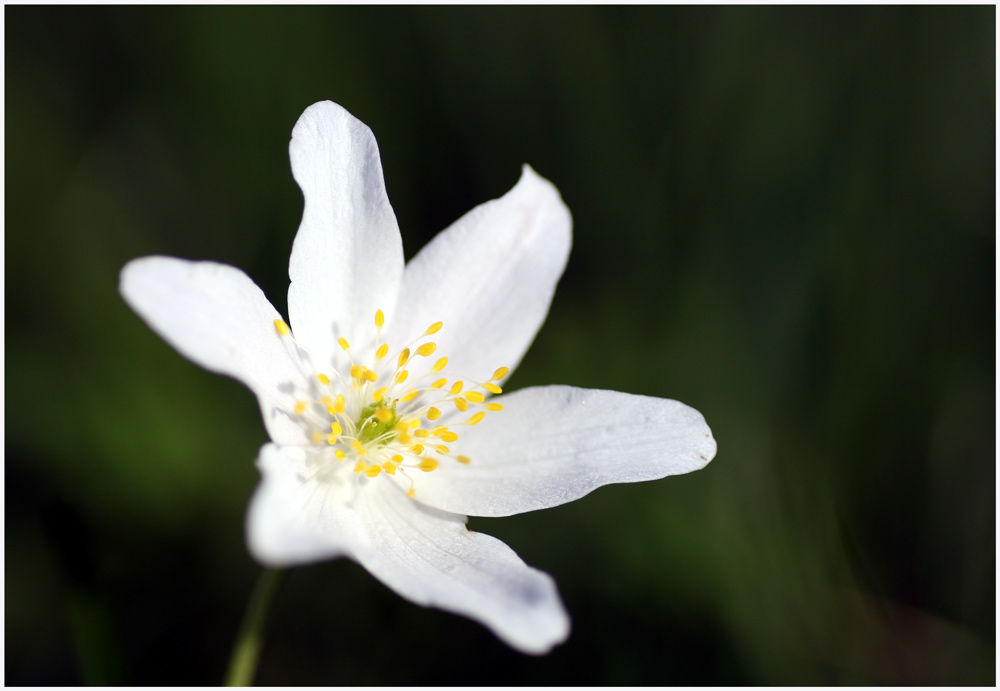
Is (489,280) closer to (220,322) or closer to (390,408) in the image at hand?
(390,408)

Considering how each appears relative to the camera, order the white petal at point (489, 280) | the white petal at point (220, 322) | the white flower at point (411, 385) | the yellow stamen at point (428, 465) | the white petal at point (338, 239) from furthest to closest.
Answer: the white petal at point (489, 280), the yellow stamen at point (428, 465), the white petal at point (338, 239), the white flower at point (411, 385), the white petal at point (220, 322)

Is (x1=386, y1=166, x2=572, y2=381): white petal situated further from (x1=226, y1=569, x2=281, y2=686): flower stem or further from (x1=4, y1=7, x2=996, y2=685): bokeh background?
(x1=4, y1=7, x2=996, y2=685): bokeh background

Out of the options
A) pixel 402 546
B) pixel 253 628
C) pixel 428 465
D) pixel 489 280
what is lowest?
pixel 253 628

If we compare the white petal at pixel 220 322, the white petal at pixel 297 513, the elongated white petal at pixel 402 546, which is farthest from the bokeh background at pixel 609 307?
the white petal at pixel 220 322

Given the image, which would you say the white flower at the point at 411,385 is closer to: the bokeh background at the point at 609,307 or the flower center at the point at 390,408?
the flower center at the point at 390,408

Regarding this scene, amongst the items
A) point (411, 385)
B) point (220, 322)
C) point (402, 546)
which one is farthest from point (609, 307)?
point (220, 322)

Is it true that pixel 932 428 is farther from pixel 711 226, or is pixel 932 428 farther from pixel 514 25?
pixel 514 25

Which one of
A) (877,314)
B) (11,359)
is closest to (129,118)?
(11,359)
